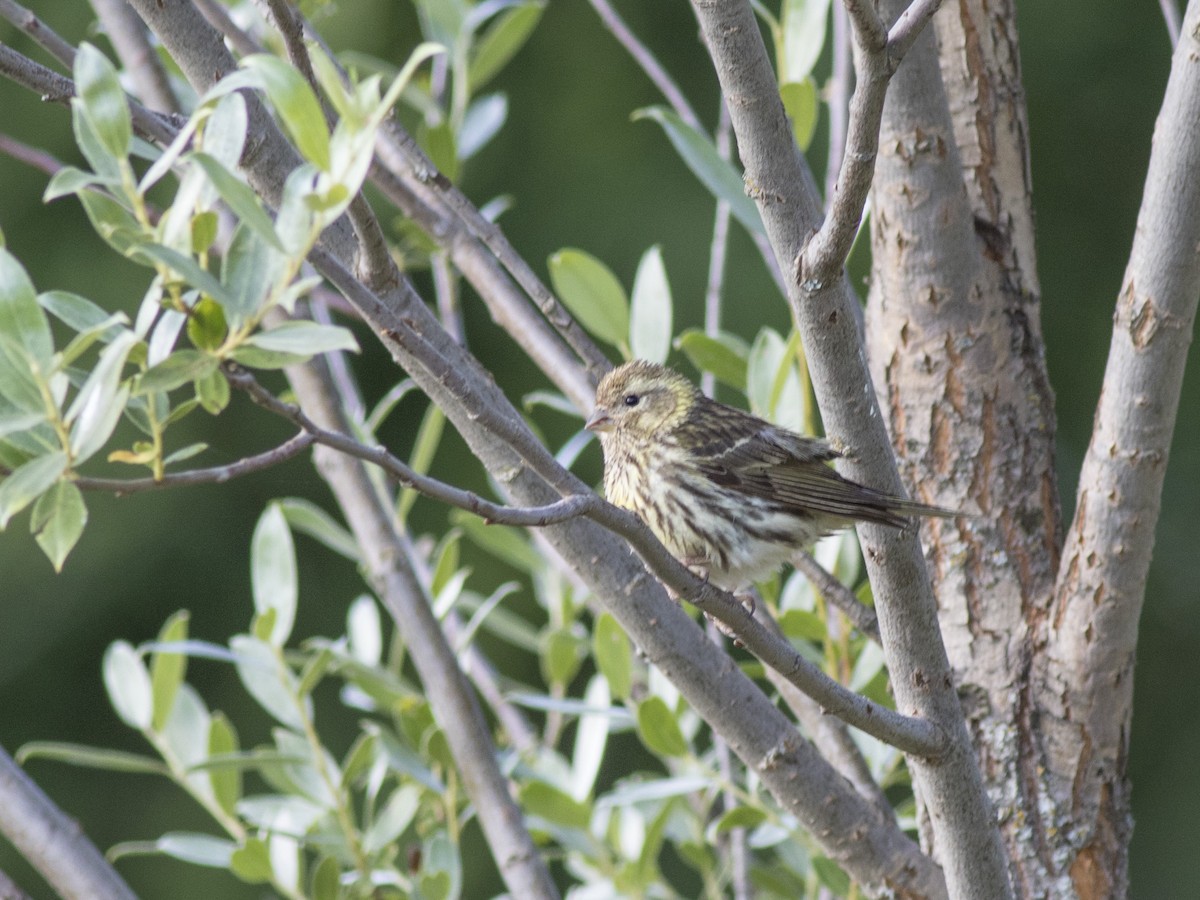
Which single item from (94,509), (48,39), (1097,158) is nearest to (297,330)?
(48,39)

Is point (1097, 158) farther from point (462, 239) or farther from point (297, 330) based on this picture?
point (297, 330)

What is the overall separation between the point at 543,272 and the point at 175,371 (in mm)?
3166

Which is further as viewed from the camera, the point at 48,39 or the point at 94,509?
the point at 94,509

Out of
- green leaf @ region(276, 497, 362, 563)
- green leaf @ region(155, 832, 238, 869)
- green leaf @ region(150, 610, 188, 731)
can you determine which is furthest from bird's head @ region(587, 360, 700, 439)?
green leaf @ region(155, 832, 238, 869)

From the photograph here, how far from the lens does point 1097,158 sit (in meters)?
3.75

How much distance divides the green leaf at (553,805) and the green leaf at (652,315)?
1.82 ft

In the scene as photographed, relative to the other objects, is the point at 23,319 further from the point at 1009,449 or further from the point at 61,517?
the point at 1009,449

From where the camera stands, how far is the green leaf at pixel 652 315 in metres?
1.80

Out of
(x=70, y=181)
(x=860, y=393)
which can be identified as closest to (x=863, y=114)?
(x=860, y=393)

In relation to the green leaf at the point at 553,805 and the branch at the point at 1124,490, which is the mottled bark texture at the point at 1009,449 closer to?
the branch at the point at 1124,490

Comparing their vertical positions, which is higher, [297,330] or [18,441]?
[297,330]

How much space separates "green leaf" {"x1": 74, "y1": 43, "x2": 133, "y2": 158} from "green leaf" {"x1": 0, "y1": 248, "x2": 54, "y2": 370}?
0.28ft

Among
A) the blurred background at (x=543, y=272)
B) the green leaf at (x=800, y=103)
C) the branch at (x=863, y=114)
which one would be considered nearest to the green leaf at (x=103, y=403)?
the branch at (x=863, y=114)

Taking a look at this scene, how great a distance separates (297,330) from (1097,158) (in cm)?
341
